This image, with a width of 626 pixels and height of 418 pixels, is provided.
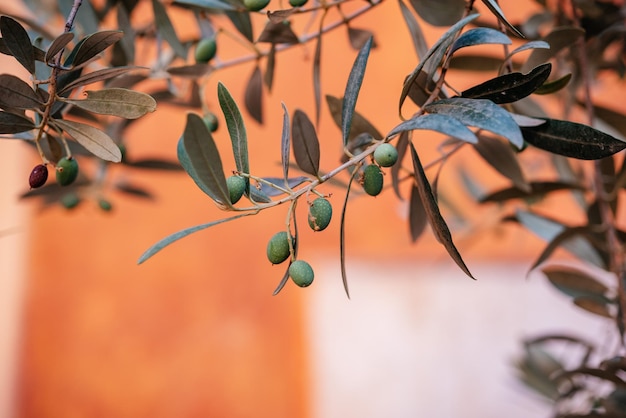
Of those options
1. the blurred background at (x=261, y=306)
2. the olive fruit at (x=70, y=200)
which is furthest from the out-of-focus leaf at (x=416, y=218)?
the blurred background at (x=261, y=306)

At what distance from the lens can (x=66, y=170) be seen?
0.45m

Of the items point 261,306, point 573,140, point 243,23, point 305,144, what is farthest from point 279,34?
point 261,306

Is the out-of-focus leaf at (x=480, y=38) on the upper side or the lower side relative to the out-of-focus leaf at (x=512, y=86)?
upper

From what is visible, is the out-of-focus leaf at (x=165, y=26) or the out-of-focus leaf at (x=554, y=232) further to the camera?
the out-of-focus leaf at (x=554, y=232)

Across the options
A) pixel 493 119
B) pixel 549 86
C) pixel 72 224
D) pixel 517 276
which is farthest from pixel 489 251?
pixel 493 119

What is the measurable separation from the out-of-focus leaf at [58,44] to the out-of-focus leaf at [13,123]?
0.05 metres

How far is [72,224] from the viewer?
6.86 feet

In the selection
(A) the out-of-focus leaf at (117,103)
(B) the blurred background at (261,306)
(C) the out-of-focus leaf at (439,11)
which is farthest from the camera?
(B) the blurred background at (261,306)

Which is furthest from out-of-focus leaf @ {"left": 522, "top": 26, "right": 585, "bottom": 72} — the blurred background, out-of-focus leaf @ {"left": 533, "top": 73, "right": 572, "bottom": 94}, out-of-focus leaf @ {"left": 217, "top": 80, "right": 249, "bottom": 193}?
the blurred background

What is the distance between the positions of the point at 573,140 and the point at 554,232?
304 mm

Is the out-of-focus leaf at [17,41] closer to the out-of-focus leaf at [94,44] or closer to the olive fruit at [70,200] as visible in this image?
the out-of-focus leaf at [94,44]

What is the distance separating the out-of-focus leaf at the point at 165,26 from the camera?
0.54 meters

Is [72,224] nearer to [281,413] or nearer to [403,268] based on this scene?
[281,413]

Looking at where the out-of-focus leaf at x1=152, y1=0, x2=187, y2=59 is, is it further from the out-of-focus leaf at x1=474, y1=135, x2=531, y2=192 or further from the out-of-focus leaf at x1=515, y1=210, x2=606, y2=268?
the out-of-focus leaf at x1=515, y1=210, x2=606, y2=268
